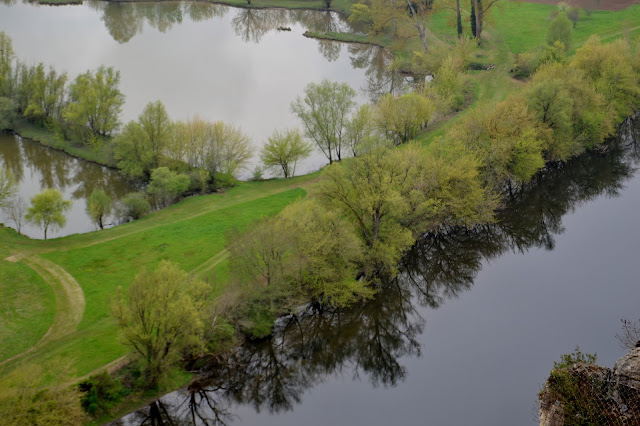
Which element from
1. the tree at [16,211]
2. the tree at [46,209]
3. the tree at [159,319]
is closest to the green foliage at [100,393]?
the tree at [159,319]

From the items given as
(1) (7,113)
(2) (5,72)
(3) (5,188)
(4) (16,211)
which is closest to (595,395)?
(3) (5,188)

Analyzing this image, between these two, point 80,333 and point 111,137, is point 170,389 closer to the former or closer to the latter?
point 80,333

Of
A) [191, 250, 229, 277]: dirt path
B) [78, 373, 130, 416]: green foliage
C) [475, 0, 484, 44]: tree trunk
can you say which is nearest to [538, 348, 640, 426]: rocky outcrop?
[78, 373, 130, 416]: green foliage

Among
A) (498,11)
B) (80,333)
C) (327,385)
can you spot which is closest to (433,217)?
(327,385)

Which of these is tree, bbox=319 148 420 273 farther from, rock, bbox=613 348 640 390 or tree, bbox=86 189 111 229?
tree, bbox=86 189 111 229

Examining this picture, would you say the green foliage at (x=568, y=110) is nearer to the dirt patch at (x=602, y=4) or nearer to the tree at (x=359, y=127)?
the tree at (x=359, y=127)

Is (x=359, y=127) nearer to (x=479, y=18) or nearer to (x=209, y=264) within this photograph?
(x=209, y=264)
